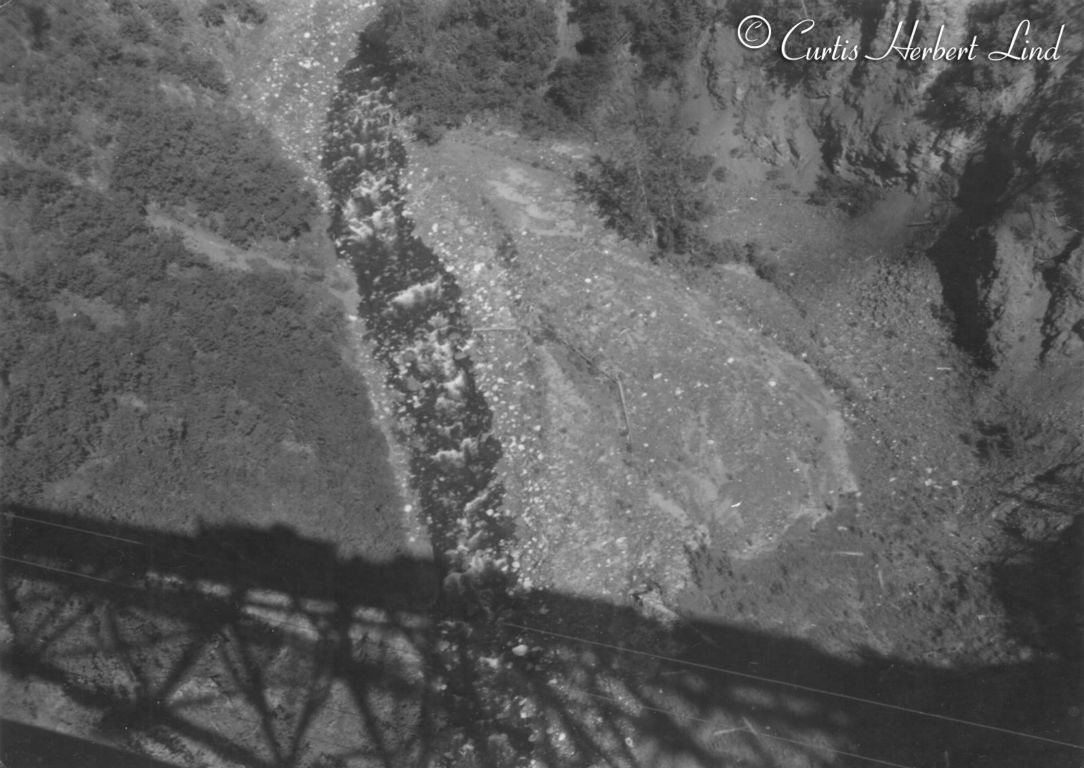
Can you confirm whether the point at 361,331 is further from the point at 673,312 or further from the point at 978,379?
the point at 978,379

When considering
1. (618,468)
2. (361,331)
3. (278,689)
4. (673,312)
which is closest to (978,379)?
(673,312)

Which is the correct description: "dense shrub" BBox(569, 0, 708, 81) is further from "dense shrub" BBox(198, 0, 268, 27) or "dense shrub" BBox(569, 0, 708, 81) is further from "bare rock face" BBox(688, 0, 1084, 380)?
"dense shrub" BBox(198, 0, 268, 27)

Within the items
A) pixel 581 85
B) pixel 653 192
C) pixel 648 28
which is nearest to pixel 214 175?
pixel 581 85

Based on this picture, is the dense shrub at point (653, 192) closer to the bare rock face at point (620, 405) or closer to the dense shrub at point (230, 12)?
the bare rock face at point (620, 405)

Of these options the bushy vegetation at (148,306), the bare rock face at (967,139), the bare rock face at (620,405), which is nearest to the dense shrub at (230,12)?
the bushy vegetation at (148,306)

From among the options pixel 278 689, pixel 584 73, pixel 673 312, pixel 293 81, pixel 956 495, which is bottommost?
pixel 278 689

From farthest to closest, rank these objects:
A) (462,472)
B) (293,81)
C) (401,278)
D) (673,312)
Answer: (293,81)
(401,278)
(673,312)
(462,472)
